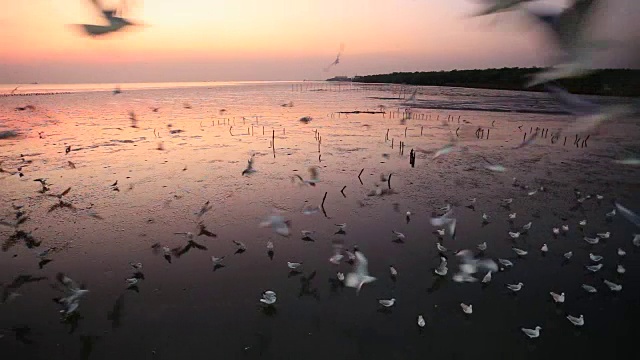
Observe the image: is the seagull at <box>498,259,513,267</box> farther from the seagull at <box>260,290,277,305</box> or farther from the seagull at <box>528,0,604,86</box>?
the seagull at <box>528,0,604,86</box>

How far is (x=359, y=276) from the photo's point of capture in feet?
15.3

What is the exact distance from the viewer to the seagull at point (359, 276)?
4.58 m

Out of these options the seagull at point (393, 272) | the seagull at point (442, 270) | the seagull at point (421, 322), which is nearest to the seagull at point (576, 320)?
the seagull at point (442, 270)

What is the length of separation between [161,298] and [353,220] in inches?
135

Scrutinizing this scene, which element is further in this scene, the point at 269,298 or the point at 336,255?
the point at 336,255

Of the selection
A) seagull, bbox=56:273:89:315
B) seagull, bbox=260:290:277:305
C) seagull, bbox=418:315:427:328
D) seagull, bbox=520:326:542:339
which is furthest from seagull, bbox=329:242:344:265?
seagull, bbox=56:273:89:315

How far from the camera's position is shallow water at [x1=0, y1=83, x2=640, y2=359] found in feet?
12.4

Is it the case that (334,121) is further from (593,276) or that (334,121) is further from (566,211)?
(593,276)

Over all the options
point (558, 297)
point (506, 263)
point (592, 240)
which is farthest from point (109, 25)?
point (592, 240)

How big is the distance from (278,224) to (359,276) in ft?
7.07

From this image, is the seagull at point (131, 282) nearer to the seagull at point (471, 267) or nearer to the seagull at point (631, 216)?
the seagull at point (471, 267)

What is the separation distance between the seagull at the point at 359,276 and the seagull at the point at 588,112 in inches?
134

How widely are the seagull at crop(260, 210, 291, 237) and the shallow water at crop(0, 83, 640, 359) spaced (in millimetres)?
158

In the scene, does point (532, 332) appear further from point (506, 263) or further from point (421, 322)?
point (506, 263)
